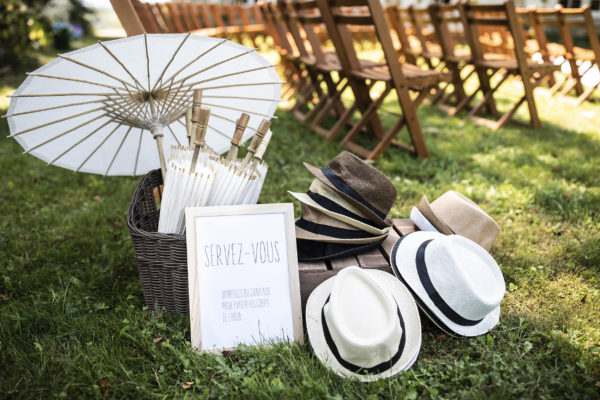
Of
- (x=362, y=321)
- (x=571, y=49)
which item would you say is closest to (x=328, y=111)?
(x=362, y=321)

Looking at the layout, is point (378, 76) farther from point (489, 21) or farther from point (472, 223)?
point (472, 223)

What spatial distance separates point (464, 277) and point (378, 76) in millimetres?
2622

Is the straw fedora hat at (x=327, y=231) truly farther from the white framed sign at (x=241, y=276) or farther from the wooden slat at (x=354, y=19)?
the wooden slat at (x=354, y=19)

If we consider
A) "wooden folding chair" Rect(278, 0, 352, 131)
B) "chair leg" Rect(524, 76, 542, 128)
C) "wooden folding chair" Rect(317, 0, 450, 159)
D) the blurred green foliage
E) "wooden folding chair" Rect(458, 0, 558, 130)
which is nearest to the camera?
"wooden folding chair" Rect(317, 0, 450, 159)

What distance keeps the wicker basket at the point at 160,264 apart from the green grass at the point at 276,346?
0.09 m

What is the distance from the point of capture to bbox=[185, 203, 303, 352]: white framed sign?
189 centimetres

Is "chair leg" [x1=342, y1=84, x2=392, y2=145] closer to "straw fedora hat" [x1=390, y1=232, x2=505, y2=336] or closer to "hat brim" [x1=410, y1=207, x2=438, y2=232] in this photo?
"hat brim" [x1=410, y1=207, x2=438, y2=232]

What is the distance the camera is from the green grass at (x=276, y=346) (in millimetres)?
1709

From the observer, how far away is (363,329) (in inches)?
62.8

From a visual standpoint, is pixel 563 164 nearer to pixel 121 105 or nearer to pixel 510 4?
pixel 510 4

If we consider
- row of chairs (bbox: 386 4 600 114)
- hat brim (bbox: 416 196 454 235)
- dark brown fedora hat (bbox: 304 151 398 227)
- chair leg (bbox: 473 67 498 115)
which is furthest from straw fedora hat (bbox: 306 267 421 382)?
row of chairs (bbox: 386 4 600 114)

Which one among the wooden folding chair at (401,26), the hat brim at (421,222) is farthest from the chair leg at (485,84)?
the hat brim at (421,222)

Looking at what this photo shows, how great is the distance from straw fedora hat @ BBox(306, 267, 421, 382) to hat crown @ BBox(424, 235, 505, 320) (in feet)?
0.50

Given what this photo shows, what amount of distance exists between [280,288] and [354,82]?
2928 mm
